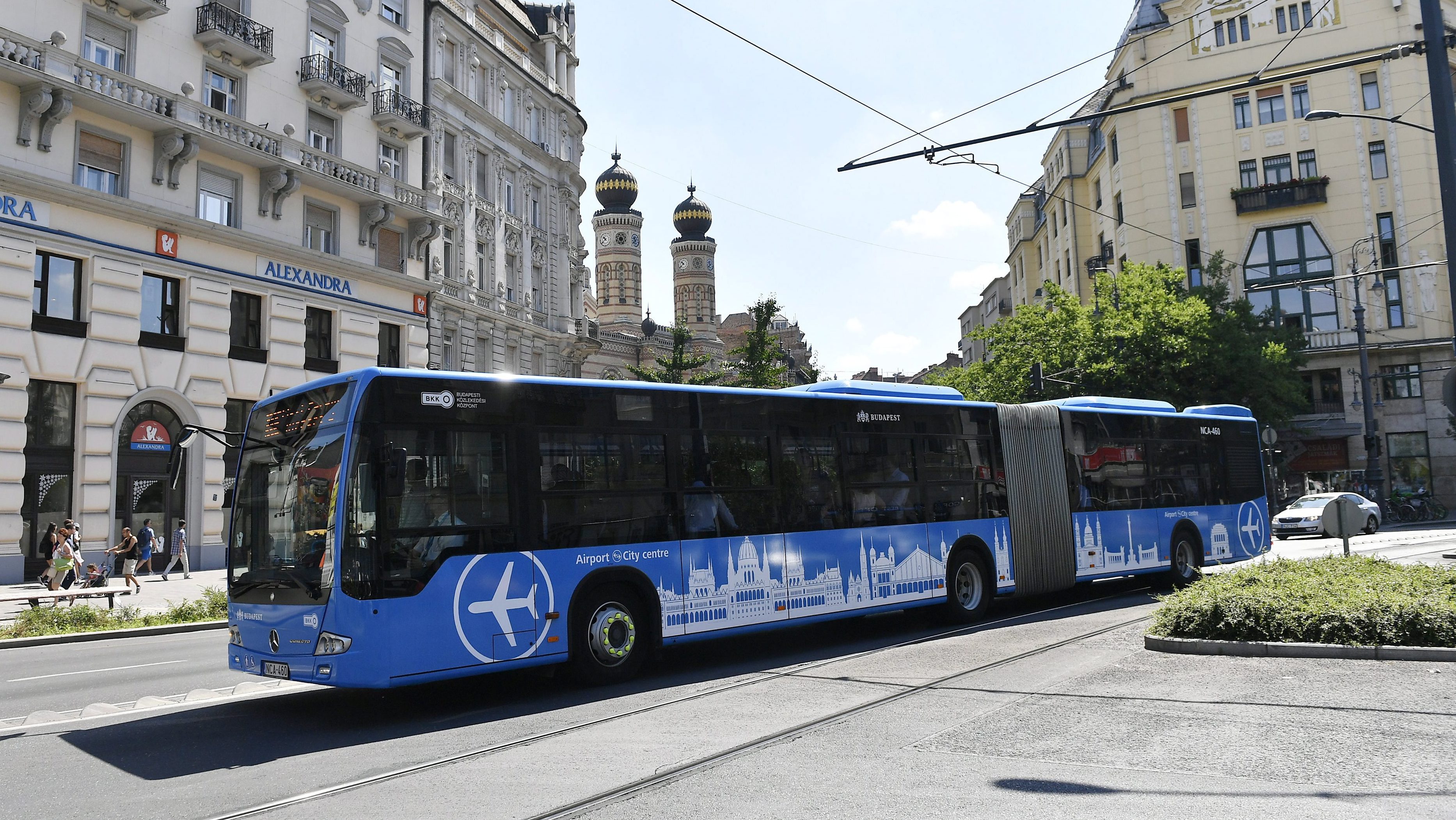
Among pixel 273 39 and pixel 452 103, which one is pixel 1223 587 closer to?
pixel 273 39

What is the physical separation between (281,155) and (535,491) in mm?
21755

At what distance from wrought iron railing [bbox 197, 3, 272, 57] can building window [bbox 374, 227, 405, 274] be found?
5.96 meters

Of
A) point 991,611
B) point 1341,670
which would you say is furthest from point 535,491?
point 991,611

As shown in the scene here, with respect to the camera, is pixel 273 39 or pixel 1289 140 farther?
pixel 1289 140

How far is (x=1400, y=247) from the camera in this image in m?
45.5

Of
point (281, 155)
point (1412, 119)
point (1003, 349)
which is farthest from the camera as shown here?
point (1412, 119)

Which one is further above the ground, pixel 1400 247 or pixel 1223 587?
pixel 1400 247

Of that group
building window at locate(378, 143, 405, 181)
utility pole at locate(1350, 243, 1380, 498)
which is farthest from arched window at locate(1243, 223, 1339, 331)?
building window at locate(378, 143, 405, 181)

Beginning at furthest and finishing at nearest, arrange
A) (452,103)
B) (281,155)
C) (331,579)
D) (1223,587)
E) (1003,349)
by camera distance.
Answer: (1003,349), (452,103), (281,155), (1223,587), (331,579)

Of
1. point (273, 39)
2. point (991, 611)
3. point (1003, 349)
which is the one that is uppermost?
point (273, 39)

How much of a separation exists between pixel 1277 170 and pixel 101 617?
1922 inches

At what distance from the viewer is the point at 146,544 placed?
950 inches

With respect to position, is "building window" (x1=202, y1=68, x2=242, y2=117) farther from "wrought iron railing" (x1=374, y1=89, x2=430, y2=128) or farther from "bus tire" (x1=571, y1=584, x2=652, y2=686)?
"bus tire" (x1=571, y1=584, x2=652, y2=686)

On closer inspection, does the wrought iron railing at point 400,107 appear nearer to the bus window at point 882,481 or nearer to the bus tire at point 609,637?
the bus window at point 882,481
